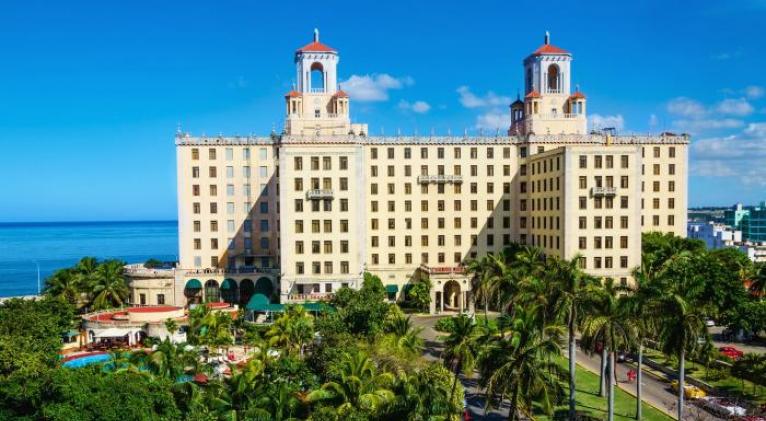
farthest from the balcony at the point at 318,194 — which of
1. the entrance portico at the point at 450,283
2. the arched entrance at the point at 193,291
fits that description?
the arched entrance at the point at 193,291

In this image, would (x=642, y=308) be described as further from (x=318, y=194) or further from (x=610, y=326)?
(x=318, y=194)

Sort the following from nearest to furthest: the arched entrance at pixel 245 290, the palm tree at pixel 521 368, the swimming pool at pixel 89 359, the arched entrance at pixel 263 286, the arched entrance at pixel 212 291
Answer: the palm tree at pixel 521 368
the swimming pool at pixel 89 359
the arched entrance at pixel 212 291
the arched entrance at pixel 263 286
the arched entrance at pixel 245 290

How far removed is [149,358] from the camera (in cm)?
4381

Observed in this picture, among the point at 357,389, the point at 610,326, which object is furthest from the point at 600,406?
the point at 357,389

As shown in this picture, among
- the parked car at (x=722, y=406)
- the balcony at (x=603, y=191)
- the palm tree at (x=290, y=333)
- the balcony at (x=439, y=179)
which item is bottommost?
the parked car at (x=722, y=406)

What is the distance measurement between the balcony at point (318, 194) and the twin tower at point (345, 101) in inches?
684

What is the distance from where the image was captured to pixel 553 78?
356ft

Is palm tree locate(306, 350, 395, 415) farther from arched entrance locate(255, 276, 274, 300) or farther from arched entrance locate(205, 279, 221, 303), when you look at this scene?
arched entrance locate(205, 279, 221, 303)

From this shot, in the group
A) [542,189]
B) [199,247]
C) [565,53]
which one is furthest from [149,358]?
[565,53]

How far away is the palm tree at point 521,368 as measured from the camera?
1454 inches

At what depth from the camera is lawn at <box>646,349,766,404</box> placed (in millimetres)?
49491

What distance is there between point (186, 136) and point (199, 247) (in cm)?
1839

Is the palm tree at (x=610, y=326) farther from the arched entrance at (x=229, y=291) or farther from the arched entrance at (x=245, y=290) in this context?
the arched entrance at (x=229, y=291)

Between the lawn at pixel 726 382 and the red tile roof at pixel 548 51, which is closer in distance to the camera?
the lawn at pixel 726 382
